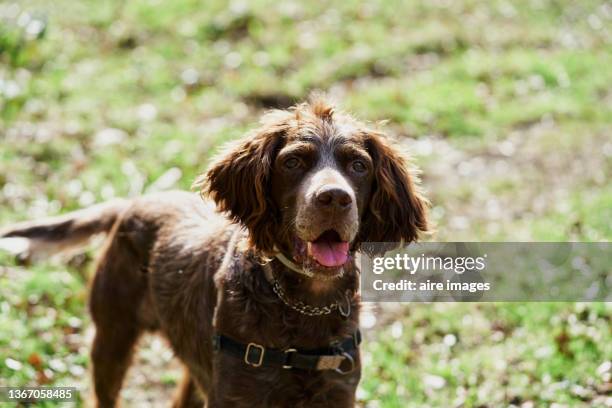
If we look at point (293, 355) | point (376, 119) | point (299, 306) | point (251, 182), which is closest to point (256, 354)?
point (293, 355)

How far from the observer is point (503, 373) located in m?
5.00

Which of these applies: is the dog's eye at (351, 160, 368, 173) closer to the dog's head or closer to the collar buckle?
the dog's head

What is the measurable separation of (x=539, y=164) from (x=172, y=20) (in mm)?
5147

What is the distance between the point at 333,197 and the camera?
3.33m

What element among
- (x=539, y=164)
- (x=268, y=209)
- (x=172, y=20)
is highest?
(x=172, y=20)

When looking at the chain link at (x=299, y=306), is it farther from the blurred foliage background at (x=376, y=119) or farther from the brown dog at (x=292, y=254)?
the blurred foliage background at (x=376, y=119)

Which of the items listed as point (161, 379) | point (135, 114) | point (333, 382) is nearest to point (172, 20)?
point (135, 114)

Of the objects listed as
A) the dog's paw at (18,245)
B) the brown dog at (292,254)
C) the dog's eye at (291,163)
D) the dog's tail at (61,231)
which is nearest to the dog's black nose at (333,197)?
the brown dog at (292,254)

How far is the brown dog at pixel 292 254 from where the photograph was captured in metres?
3.53

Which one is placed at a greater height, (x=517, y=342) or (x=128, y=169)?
(x=128, y=169)

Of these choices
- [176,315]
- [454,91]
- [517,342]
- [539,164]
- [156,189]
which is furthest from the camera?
[454,91]

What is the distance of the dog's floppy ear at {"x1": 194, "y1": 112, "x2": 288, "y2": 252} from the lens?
3646mm

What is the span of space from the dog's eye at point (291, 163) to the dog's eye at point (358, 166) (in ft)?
0.76

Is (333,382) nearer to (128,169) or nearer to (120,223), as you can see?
(120,223)
